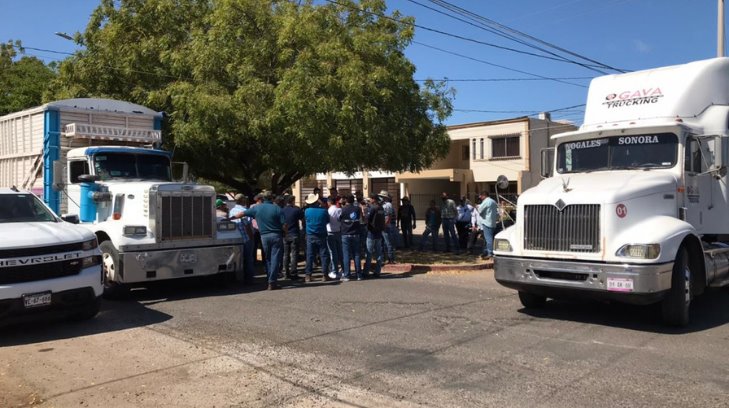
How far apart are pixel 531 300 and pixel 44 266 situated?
664 cm

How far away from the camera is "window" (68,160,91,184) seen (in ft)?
35.9

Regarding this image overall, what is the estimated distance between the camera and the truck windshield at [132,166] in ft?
35.7

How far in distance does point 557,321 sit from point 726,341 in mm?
1984

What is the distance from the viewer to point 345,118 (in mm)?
12977

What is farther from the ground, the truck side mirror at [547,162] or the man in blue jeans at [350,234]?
the truck side mirror at [547,162]

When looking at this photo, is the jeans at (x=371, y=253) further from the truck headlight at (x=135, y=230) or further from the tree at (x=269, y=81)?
the truck headlight at (x=135, y=230)

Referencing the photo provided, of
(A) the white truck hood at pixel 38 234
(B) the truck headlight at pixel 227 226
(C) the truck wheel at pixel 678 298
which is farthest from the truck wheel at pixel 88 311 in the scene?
(C) the truck wheel at pixel 678 298

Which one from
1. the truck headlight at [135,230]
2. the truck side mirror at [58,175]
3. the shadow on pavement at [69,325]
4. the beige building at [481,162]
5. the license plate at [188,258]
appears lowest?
the shadow on pavement at [69,325]

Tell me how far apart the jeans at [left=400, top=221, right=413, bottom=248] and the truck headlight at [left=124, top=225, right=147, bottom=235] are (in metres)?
10.6

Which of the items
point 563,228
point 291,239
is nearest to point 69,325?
point 291,239

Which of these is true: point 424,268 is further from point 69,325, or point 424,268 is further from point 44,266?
point 44,266

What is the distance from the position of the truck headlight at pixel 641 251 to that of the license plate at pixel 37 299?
7.04 metres

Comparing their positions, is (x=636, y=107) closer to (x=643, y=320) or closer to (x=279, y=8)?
(x=643, y=320)

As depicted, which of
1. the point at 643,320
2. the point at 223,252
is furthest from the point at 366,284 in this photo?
the point at 643,320
